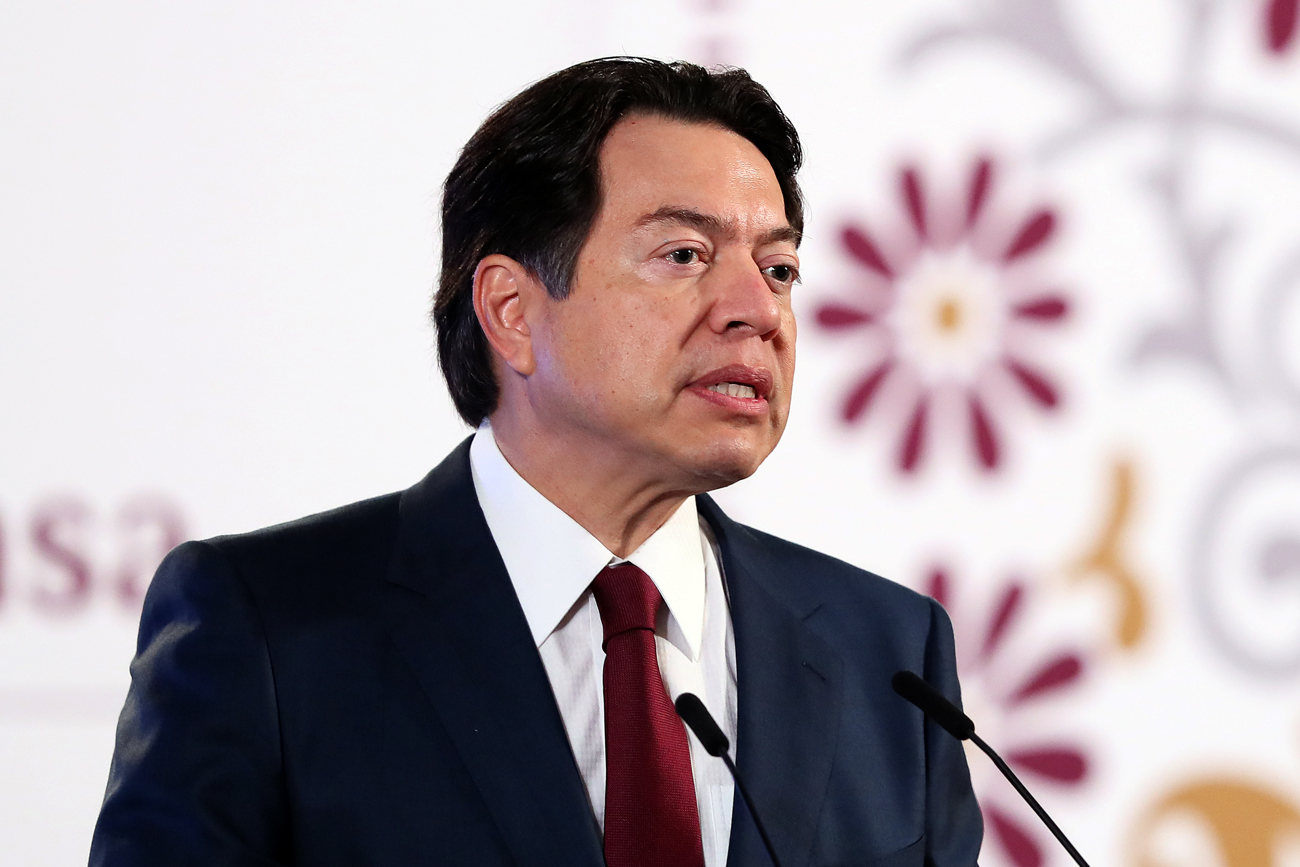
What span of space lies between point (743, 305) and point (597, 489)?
1.01ft

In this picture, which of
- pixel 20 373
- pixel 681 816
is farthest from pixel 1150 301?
pixel 20 373

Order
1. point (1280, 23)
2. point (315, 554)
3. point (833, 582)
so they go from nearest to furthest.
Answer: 1. point (315, 554)
2. point (833, 582)
3. point (1280, 23)

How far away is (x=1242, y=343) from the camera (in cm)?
250

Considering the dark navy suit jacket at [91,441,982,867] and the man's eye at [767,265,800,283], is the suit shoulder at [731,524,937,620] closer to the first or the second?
the dark navy suit jacket at [91,441,982,867]

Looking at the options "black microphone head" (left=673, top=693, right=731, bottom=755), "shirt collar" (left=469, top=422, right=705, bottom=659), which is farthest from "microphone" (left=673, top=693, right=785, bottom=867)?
"shirt collar" (left=469, top=422, right=705, bottom=659)

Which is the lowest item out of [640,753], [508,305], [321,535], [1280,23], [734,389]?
[640,753]

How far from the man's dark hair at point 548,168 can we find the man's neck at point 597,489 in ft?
0.54

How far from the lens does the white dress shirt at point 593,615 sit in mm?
1579

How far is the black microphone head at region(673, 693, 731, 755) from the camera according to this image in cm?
132

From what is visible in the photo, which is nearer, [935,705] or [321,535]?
[935,705]

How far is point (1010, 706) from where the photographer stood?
7.80ft

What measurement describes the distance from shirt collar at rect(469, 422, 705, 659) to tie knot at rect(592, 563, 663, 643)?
16 mm

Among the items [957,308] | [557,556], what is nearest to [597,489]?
[557,556]

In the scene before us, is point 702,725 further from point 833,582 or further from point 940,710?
point 833,582
